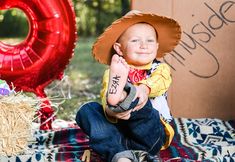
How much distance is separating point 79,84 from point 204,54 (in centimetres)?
290

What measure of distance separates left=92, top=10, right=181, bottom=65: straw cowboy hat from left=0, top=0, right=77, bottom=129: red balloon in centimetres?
62

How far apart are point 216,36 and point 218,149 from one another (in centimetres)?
100

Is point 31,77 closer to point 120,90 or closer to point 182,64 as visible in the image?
point 182,64

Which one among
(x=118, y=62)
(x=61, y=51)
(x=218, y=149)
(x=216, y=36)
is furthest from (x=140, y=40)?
(x=216, y=36)

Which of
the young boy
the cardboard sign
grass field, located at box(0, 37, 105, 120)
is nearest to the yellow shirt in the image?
the young boy

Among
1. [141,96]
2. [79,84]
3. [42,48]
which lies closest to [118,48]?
[141,96]

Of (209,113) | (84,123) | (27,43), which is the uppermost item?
(27,43)

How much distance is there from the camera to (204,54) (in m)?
3.50

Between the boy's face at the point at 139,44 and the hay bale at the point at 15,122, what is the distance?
53 cm

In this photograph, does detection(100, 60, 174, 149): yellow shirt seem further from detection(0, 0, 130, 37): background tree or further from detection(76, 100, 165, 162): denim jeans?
detection(0, 0, 130, 37): background tree

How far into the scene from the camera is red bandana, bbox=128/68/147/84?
2.55 meters

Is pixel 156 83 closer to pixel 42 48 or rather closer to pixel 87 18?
pixel 42 48

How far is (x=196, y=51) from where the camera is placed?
3.50 m

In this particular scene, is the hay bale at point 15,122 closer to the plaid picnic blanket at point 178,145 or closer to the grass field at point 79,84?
the plaid picnic blanket at point 178,145
